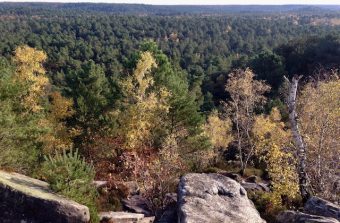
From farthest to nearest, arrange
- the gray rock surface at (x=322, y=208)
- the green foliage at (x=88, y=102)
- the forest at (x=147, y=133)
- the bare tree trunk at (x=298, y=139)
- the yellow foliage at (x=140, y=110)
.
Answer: the green foliage at (x=88, y=102), the yellow foliage at (x=140, y=110), the forest at (x=147, y=133), the bare tree trunk at (x=298, y=139), the gray rock surface at (x=322, y=208)

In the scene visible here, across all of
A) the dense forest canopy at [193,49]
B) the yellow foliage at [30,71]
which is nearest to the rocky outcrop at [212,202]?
the yellow foliage at [30,71]

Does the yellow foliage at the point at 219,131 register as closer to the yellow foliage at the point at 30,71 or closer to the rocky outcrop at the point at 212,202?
the yellow foliage at the point at 30,71

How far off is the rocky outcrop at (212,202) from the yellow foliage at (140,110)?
1488 centimetres

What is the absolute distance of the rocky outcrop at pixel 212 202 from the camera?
1605 centimetres

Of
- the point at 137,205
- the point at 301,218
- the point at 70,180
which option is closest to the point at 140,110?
the point at 137,205

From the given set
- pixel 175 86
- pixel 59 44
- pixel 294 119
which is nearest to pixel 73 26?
pixel 59 44

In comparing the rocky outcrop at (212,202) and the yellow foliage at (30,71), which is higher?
the yellow foliage at (30,71)

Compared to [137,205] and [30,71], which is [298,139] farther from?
[30,71]

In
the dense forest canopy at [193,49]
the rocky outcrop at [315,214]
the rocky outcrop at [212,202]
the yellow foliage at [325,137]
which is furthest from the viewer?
the dense forest canopy at [193,49]

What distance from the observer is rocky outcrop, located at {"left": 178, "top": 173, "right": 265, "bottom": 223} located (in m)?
16.0

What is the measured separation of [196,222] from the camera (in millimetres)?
15383

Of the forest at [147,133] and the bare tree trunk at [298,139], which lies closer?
the bare tree trunk at [298,139]

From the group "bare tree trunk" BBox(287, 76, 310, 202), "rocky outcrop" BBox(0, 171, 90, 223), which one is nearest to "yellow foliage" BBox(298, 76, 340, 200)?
"bare tree trunk" BBox(287, 76, 310, 202)

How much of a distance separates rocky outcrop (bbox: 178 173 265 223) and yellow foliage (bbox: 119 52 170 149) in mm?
14879
